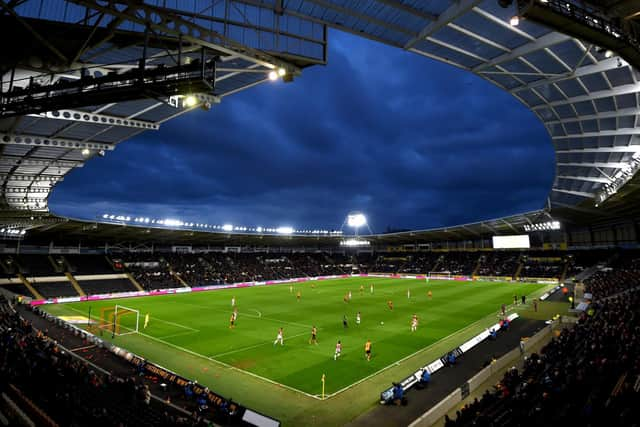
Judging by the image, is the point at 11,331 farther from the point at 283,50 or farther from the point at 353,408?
the point at 283,50

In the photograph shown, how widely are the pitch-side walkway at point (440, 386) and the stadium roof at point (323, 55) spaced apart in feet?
47.8

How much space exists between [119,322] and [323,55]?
108ft

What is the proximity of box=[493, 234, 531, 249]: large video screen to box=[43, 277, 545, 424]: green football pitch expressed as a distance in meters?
25.3

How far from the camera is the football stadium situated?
36.8 feet

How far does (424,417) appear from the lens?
45.4ft

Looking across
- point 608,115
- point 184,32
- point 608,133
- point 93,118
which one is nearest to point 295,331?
point 93,118

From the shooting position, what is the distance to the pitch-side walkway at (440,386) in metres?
15.2

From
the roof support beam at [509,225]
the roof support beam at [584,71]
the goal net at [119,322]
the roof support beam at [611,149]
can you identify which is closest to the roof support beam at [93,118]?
the goal net at [119,322]

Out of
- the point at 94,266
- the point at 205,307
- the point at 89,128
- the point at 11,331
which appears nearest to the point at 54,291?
the point at 94,266

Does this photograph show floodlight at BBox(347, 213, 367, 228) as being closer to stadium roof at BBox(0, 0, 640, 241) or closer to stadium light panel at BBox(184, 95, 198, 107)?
stadium roof at BBox(0, 0, 640, 241)

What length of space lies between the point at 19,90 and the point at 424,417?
740 inches

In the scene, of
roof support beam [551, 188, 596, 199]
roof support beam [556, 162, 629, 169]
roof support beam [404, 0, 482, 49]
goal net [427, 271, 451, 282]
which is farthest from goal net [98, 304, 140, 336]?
goal net [427, 271, 451, 282]

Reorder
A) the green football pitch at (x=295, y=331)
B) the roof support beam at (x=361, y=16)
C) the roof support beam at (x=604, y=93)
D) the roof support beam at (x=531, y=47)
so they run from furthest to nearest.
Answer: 1. the green football pitch at (x=295, y=331)
2. the roof support beam at (x=604, y=93)
3. the roof support beam at (x=531, y=47)
4. the roof support beam at (x=361, y=16)

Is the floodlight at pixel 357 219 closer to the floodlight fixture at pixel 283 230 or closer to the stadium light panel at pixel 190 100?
the floodlight fixture at pixel 283 230
